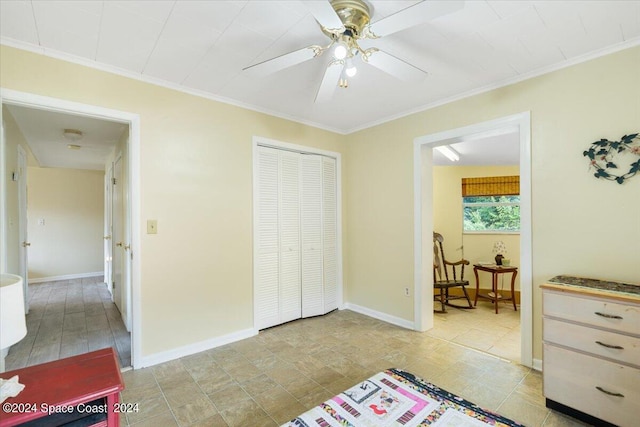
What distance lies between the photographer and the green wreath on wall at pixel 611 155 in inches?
78.5

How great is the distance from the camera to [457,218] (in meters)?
5.15

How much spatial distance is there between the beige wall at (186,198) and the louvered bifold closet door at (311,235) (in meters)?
0.74

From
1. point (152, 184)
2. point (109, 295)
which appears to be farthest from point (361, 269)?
point (109, 295)

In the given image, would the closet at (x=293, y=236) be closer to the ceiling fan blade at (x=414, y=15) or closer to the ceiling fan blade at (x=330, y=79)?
the ceiling fan blade at (x=330, y=79)

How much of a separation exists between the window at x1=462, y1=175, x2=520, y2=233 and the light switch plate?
4.71 m

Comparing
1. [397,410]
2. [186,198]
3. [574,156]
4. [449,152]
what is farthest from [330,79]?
[449,152]

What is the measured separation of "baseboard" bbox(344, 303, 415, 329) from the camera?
3339 mm

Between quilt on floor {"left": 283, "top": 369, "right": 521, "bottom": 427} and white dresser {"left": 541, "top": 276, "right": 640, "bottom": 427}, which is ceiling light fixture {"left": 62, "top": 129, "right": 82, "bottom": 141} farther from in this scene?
white dresser {"left": 541, "top": 276, "right": 640, "bottom": 427}

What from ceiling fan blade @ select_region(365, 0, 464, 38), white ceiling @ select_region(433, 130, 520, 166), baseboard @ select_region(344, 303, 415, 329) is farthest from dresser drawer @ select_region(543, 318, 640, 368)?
white ceiling @ select_region(433, 130, 520, 166)

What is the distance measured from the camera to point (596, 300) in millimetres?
1754

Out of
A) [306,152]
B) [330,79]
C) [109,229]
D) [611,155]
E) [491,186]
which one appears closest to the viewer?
[330,79]

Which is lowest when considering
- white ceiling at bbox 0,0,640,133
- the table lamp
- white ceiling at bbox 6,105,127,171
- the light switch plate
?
the table lamp

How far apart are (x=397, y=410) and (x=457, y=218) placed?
4498 mm

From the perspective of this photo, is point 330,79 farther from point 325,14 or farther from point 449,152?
point 449,152
